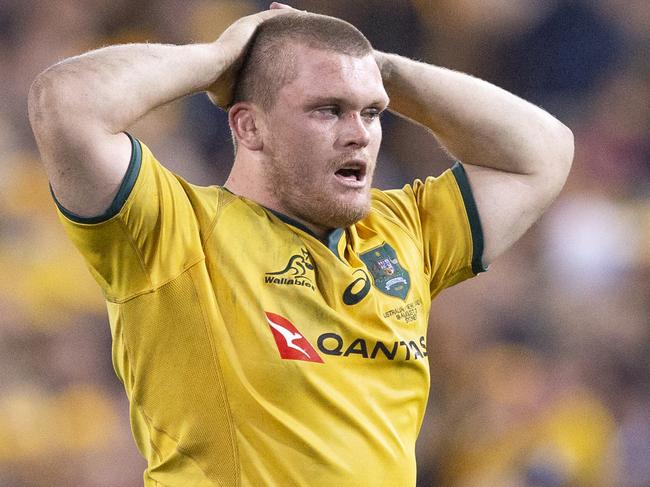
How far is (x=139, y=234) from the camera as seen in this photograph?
2316mm

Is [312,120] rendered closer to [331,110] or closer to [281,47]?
[331,110]

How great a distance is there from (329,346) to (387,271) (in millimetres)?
331

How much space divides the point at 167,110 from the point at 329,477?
2.92 metres

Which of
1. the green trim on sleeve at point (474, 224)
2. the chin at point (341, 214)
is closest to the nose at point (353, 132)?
the chin at point (341, 214)

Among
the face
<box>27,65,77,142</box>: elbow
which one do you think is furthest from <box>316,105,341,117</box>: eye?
<box>27,65,77,142</box>: elbow

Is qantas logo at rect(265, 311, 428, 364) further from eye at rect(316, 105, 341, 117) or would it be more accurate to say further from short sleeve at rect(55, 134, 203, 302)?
eye at rect(316, 105, 341, 117)

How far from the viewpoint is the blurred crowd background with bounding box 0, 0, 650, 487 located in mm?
4453

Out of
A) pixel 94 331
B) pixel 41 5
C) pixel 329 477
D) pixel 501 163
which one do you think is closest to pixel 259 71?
pixel 501 163

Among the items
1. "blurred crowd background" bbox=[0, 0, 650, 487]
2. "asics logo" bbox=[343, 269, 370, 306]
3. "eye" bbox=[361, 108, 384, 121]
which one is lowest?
"blurred crowd background" bbox=[0, 0, 650, 487]

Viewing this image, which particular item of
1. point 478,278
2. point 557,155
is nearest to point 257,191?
point 557,155

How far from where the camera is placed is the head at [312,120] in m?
2.59

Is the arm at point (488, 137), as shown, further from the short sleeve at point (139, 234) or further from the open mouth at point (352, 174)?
the short sleeve at point (139, 234)

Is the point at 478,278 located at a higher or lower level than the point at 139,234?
lower

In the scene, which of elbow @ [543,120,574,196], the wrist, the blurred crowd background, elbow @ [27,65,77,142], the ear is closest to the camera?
elbow @ [27,65,77,142]
